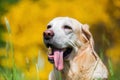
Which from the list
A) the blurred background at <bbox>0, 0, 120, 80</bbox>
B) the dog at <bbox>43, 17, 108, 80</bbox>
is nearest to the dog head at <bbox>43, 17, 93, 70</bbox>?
the dog at <bbox>43, 17, 108, 80</bbox>

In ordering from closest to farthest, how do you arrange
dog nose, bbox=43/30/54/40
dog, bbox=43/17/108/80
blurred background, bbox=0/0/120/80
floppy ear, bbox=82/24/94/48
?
dog nose, bbox=43/30/54/40
dog, bbox=43/17/108/80
floppy ear, bbox=82/24/94/48
blurred background, bbox=0/0/120/80

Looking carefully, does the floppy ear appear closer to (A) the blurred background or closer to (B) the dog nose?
(B) the dog nose

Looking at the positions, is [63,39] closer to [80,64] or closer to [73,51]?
[73,51]

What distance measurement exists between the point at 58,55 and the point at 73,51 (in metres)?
0.38

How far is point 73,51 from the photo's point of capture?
7922 mm

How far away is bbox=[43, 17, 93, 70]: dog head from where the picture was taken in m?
7.54

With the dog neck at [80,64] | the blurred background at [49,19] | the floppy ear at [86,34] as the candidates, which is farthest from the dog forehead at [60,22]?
the blurred background at [49,19]

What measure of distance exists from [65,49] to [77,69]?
1.01 feet

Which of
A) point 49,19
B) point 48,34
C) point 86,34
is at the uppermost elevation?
point 48,34

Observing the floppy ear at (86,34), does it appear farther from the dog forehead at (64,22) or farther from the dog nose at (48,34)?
the dog nose at (48,34)

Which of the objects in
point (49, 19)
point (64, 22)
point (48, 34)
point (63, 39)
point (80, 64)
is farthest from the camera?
point (49, 19)

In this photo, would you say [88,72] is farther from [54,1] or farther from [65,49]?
[54,1]

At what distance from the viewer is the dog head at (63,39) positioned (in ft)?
24.7

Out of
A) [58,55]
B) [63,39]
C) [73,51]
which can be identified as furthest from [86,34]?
[58,55]
